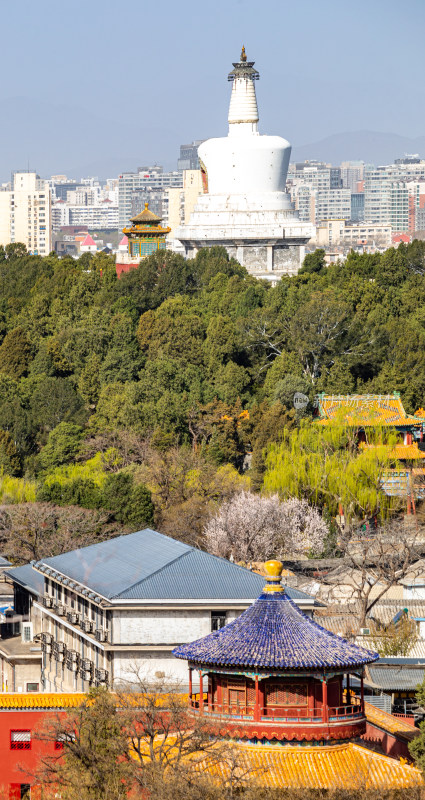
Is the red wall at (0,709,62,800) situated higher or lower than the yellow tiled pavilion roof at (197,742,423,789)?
lower

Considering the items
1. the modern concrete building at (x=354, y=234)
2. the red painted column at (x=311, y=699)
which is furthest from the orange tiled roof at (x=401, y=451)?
the modern concrete building at (x=354, y=234)

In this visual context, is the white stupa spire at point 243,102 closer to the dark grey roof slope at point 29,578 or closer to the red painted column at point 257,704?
the dark grey roof slope at point 29,578

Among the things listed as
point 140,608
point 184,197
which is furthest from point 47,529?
point 184,197

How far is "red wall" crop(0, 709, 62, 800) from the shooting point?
2419 cm

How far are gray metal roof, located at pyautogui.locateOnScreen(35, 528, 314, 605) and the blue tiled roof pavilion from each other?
6.45 m

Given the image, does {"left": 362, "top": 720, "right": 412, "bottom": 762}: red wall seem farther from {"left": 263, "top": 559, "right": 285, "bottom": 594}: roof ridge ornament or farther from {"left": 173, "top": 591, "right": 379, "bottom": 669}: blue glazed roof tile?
{"left": 263, "top": 559, "right": 285, "bottom": 594}: roof ridge ornament

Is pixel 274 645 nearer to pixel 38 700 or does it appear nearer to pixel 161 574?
pixel 38 700

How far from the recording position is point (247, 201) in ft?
229

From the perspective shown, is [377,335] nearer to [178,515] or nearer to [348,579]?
[178,515]

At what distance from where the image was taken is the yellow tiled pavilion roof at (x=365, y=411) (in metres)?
49.8

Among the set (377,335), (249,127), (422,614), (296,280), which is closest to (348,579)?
(422,614)

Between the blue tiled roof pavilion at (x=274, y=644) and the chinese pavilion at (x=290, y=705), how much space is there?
11 millimetres

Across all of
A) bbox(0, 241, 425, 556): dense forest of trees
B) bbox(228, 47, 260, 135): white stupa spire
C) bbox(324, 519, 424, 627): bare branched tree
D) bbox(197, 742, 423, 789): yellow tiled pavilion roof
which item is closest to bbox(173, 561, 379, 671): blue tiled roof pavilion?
bbox(197, 742, 423, 789): yellow tiled pavilion roof

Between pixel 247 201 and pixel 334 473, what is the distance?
25102 millimetres
